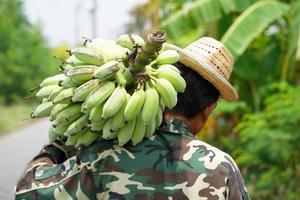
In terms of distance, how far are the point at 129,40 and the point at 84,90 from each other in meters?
0.24

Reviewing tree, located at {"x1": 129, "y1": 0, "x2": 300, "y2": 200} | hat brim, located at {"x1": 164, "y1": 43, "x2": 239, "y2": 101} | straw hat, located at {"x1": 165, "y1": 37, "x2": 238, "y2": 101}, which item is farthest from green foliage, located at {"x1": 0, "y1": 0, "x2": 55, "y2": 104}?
hat brim, located at {"x1": 164, "y1": 43, "x2": 239, "y2": 101}

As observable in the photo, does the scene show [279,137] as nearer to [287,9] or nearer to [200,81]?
[287,9]

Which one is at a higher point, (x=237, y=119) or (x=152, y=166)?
(x=152, y=166)

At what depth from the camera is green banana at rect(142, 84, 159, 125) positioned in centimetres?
202

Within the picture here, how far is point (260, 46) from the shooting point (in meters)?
8.62

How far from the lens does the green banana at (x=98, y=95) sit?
2.02 meters

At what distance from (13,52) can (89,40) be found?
31.1 m

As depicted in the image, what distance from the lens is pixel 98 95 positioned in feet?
6.64

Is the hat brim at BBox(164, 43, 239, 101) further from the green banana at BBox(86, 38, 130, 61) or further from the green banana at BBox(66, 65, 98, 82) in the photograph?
the green banana at BBox(66, 65, 98, 82)

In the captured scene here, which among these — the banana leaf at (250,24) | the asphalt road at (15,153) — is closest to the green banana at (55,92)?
the banana leaf at (250,24)

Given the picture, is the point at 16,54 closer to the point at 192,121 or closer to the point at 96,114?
the point at 192,121

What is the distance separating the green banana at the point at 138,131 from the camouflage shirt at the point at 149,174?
0.05 meters

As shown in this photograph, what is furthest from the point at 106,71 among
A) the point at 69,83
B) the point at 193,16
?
the point at 193,16

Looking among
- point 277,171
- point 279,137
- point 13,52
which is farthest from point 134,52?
point 13,52
